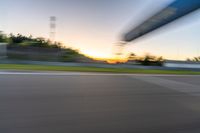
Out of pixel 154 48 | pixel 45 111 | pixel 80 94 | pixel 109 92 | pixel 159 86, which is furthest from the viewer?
pixel 154 48

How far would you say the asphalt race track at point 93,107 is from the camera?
4.69 meters

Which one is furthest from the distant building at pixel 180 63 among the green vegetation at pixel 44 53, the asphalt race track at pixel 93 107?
the asphalt race track at pixel 93 107

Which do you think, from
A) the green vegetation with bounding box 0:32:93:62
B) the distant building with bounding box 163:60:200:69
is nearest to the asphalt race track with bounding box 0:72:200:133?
the green vegetation with bounding box 0:32:93:62

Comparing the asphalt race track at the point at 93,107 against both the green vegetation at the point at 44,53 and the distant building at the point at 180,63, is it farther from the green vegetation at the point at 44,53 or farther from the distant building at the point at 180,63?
the distant building at the point at 180,63

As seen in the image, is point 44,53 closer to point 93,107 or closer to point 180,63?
point 180,63

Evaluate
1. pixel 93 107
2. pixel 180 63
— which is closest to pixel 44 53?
pixel 180 63

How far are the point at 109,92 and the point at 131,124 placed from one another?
2.30 m

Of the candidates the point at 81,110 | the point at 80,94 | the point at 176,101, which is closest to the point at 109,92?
the point at 80,94

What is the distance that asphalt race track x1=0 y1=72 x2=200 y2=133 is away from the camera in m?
4.69

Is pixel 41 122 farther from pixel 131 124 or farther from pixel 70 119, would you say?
pixel 131 124

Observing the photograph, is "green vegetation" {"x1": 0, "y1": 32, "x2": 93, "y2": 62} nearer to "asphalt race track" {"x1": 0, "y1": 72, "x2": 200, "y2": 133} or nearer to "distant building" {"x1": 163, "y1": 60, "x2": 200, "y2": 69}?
"distant building" {"x1": 163, "y1": 60, "x2": 200, "y2": 69}

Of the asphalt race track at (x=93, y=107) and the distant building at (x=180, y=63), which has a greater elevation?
the asphalt race track at (x=93, y=107)

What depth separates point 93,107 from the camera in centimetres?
574

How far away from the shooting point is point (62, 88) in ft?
23.8
